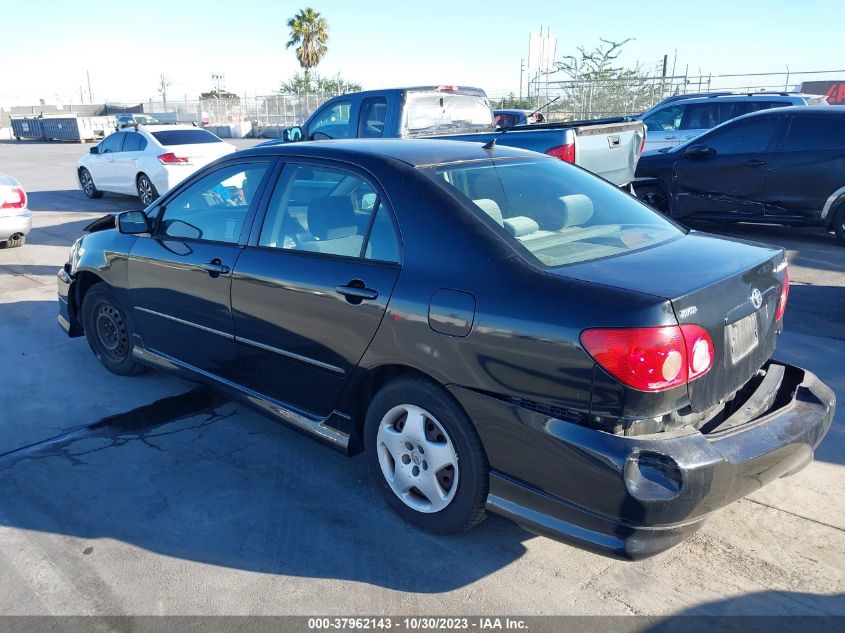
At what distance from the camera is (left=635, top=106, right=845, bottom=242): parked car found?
28.7 feet

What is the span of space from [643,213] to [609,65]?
25.9m

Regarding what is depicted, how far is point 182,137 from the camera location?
13.5m

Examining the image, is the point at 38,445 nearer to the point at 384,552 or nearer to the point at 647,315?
the point at 384,552

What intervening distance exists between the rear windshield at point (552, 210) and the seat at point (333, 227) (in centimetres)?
47

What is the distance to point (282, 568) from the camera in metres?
3.07

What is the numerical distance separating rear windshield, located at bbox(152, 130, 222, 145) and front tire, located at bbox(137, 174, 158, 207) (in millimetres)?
772

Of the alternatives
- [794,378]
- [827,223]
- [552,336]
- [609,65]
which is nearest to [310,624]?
[552,336]

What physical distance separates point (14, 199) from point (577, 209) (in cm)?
871

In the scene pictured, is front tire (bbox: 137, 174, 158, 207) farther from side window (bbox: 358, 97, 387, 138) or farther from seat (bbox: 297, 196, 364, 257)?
seat (bbox: 297, 196, 364, 257)

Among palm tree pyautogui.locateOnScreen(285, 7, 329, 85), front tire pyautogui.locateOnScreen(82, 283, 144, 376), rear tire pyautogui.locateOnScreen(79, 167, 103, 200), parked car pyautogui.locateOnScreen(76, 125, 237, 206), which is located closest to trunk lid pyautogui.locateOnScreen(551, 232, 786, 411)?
front tire pyautogui.locateOnScreen(82, 283, 144, 376)

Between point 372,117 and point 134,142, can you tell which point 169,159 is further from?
point 372,117

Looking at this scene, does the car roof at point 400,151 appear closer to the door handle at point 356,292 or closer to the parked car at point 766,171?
the door handle at point 356,292

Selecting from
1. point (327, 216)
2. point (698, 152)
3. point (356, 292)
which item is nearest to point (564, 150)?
point (698, 152)

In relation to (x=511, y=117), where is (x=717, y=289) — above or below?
below
